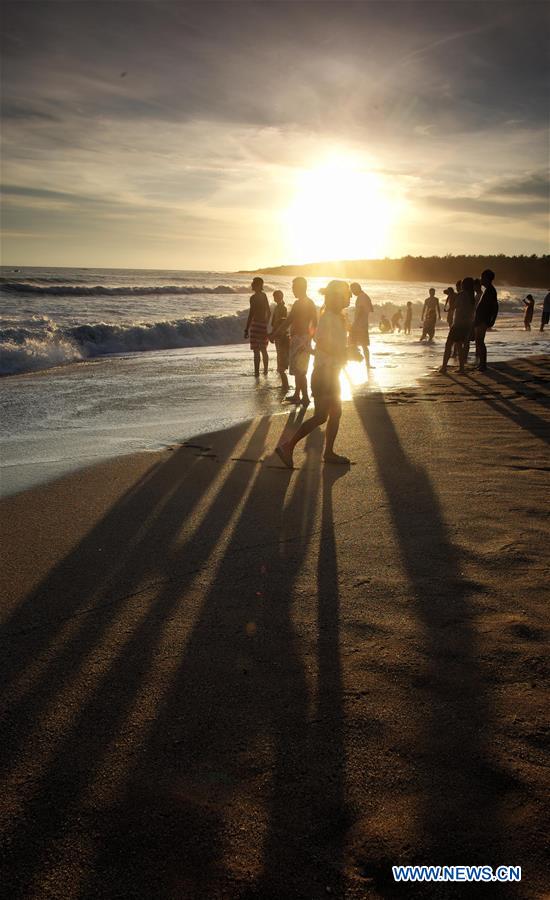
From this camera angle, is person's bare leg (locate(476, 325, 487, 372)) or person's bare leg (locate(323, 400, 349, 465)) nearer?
person's bare leg (locate(323, 400, 349, 465))

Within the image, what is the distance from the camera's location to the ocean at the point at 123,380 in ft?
21.9

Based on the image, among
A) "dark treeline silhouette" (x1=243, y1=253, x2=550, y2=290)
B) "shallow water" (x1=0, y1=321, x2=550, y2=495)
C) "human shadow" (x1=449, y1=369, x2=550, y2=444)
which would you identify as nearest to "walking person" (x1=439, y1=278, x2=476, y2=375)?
"human shadow" (x1=449, y1=369, x2=550, y2=444)

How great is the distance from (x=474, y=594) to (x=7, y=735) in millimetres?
2335

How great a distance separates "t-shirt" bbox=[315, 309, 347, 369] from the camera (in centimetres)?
557

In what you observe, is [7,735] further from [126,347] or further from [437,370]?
[126,347]

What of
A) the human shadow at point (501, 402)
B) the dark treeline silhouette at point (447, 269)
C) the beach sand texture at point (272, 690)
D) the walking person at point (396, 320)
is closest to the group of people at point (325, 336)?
the human shadow at point (501, 402)

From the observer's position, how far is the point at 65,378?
12570 mm

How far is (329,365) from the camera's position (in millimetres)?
5633

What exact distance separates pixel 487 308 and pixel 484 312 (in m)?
0.10

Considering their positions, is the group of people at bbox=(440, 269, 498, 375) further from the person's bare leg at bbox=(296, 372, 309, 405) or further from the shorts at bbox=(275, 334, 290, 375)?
the person's bare leg at bbox=(296, 372, 309, 405)

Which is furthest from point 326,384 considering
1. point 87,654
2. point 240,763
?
point 240,763

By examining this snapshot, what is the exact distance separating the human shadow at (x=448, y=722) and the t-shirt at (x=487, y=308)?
8.62 meters

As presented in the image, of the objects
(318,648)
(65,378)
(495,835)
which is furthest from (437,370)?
(495,835)

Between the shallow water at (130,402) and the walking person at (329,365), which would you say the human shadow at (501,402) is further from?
the walking person at (329,365)
